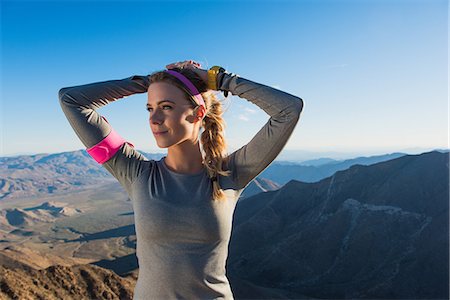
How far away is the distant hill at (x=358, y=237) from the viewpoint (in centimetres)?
4547

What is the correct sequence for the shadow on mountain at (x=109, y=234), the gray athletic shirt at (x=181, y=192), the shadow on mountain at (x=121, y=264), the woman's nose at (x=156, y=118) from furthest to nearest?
the shadow on mountain at (x=109, y=234) → the shadow on mountain at (x=121, y=264) → the woman's nose at (x=156, y=118) → the gray athletic shirt at (x=181, y=192)

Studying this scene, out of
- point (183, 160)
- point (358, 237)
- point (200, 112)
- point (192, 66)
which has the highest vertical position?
point (192, 66)

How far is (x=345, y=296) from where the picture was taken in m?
43.7

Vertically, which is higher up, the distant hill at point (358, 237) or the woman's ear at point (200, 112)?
the woman's ear at point (200, 112)

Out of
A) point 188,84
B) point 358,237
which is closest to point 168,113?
point 188,84

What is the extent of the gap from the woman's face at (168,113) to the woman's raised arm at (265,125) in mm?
343

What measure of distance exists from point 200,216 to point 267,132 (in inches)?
28.9

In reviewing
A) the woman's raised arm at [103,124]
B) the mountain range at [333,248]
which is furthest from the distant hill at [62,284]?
the woman's raised arm at [103,124]

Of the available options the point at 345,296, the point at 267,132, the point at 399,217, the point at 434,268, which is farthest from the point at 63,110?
the point at 399,217

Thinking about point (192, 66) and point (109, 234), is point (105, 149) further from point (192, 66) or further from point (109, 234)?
point (109, 234)

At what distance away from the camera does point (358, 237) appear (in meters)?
55.1

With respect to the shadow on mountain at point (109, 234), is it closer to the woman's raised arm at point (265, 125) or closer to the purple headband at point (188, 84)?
the woman's raised arm at point (265, 125)

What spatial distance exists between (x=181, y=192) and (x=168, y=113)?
53 cm

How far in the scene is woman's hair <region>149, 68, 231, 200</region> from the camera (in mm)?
2342
